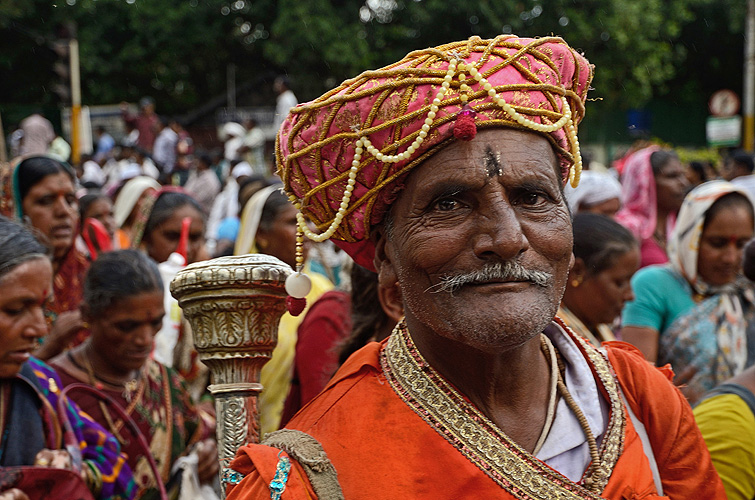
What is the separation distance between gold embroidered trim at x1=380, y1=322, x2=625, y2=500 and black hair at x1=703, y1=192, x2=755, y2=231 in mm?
2831

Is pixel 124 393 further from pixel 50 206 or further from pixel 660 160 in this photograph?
pixel 660 160

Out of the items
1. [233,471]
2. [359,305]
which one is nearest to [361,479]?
[233,471]

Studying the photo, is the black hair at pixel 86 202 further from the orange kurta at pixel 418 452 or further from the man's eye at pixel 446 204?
the man's eye at pixel 446 204

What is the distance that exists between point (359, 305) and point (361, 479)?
1.66 m

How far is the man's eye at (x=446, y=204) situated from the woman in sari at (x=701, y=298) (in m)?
2.61

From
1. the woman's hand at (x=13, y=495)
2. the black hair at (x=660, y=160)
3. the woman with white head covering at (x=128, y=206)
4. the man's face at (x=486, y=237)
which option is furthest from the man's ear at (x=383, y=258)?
the black hair at (x=660, y=160)

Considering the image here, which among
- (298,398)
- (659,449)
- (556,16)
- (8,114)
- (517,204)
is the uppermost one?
(556,16)

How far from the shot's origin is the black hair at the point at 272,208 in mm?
5195

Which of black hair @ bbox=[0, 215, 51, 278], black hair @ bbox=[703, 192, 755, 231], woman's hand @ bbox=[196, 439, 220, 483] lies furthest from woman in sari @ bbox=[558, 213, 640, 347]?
black hair @ bbox=[0, 215, 51, 278]

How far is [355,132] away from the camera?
197 centimetres

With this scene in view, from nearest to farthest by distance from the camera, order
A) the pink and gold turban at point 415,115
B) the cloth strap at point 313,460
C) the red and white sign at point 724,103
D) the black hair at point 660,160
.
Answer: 1. the cloth strap at point 313,460
2. the pink and gold turban at point 415,115
3. the black hair at point 660,160
4. the red and white sign at point 724,103

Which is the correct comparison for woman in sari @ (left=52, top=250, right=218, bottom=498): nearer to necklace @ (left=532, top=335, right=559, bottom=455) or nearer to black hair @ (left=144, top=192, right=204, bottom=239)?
black hair @ (left=144, top=192, right=204, bottom=239)

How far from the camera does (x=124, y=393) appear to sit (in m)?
3.91

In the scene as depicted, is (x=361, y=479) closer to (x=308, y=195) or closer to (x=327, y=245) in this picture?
(x=308, y=195)
